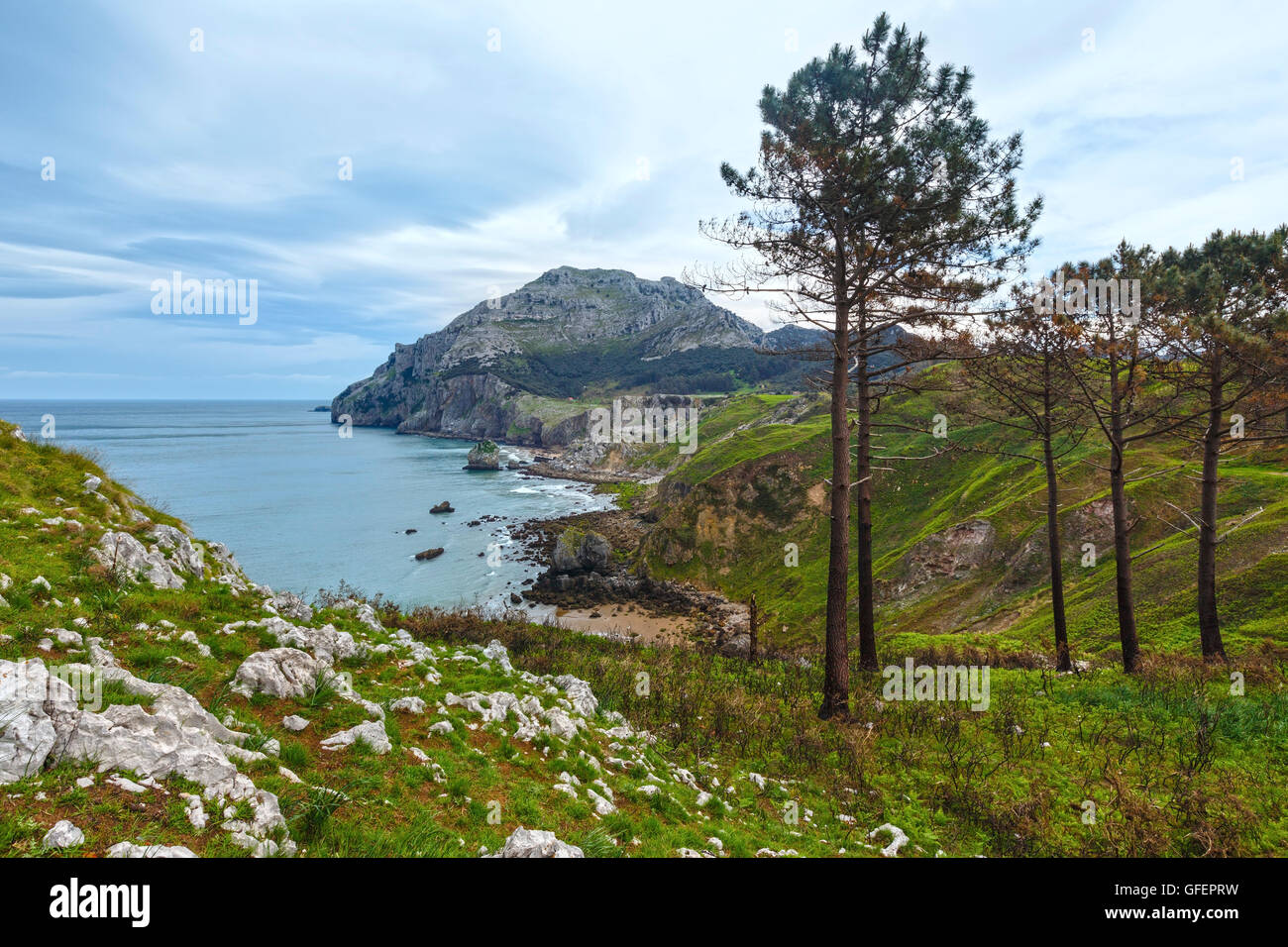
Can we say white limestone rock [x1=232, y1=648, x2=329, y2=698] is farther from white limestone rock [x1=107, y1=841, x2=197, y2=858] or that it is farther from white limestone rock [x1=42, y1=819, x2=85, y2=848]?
white limestone rock [x1=107, y1=841, x2=197, y2=858]

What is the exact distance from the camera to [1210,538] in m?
14.4

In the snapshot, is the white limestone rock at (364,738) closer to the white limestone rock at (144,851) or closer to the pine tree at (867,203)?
the white limestone rock at (144,851)

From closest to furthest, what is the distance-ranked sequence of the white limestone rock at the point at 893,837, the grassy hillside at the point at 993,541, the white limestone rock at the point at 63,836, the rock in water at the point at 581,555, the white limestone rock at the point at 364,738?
A: 1. the white limestone rock at the point at 63,836
2. the white limestone rock at the point at 364,738
3. the white limestone rock at the point at 893,837
4. the grassy hillside at the point at 993,541
5. the rock in water at the point at 581,555

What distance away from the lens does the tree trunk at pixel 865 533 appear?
1545cm

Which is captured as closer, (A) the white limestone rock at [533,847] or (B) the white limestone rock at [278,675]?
(A) the white limestone rock at [533,847]

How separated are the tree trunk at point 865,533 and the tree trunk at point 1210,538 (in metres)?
8.25

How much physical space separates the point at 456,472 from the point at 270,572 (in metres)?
77.2

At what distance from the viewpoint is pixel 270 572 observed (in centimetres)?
5262

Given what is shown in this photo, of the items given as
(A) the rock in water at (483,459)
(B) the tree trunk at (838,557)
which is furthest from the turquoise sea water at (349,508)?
(B) the tree trunk at (838,557)

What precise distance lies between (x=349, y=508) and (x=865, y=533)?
280 ft
